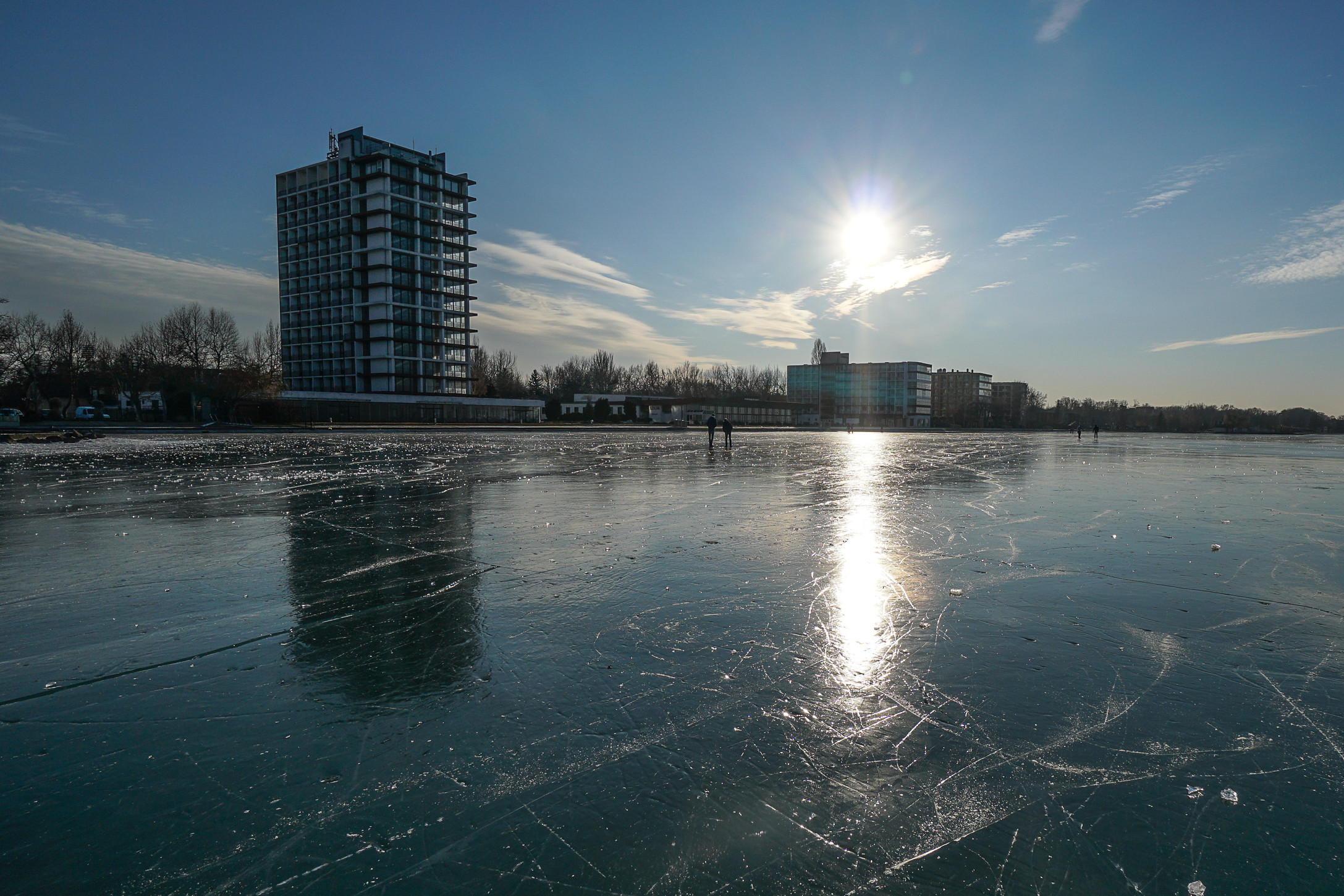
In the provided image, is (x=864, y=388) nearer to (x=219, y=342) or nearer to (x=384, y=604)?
(x=219, y=342)

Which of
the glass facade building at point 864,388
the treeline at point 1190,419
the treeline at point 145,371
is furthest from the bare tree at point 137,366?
the treeline at point 1190,419

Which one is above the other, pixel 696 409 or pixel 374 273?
pixel 374 273

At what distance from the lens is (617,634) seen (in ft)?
16.5

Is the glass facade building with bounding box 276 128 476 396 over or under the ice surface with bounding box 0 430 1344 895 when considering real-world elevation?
over

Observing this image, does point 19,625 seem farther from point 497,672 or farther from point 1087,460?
point 1087,460

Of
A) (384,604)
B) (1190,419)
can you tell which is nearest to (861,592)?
(384,604)

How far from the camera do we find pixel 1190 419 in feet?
614

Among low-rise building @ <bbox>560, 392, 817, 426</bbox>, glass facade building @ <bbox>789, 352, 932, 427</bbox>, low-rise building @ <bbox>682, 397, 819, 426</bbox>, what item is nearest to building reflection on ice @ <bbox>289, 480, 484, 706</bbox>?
low-rise building @ <bbox>560, 392, 817, 426</bbox>

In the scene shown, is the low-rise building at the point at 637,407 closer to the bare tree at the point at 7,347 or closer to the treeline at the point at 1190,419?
the bare tree at the point at 7,347

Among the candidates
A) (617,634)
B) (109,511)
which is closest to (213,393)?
(109,511)

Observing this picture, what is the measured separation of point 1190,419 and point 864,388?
308 ft

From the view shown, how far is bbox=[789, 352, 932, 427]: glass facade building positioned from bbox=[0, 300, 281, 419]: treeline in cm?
13045

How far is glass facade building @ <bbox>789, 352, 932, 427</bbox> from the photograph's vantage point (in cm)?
17625

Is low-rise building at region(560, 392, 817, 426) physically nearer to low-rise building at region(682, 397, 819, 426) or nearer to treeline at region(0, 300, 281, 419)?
low-rise building at region(682, 397, 819, 426)
